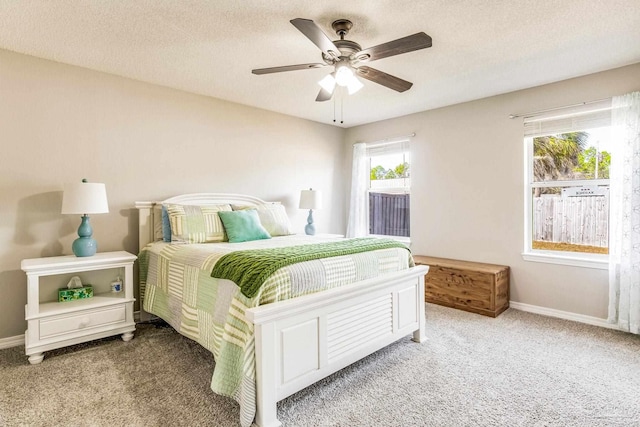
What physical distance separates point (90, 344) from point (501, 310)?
3.83m

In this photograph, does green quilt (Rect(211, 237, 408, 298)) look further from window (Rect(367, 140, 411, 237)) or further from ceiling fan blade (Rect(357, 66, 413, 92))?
window (Rect(367, 140, 411, 237))

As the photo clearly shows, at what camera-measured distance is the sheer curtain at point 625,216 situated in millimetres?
2881

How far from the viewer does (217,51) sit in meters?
2.67

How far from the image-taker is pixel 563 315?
3.35m

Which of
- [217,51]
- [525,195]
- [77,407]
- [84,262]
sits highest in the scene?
[217,51]

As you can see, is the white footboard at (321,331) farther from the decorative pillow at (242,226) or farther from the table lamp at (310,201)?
the table lamp at (310,201)

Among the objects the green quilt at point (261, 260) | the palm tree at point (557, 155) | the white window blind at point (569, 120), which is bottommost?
the green quilt at point (261, 260)

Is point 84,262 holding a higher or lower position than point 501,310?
higher

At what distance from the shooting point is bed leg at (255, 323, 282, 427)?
5.60 feet

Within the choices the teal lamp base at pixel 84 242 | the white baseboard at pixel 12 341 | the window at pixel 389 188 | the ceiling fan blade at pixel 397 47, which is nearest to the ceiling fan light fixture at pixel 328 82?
the ceiling fan blade at pixel 397 47

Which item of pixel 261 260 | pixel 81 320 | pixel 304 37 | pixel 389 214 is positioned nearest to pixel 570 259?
pixel 389 214

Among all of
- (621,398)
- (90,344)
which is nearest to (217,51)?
(90,344)

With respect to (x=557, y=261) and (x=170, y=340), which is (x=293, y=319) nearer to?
(x=170, y=340)

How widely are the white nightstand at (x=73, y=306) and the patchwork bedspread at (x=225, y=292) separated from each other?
259mm
